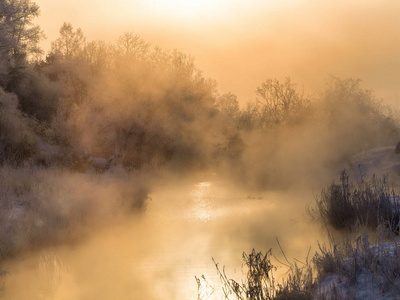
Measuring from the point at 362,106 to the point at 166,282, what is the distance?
620 inches

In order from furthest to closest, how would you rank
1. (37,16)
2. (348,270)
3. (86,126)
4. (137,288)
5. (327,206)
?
(37,16)
(86,126)
(327,206)
(137,288)
(348,270)

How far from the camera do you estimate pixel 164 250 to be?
8.15 meters

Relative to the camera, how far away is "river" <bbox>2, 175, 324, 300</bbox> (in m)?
6.23

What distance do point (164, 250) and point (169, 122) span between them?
13070 mm

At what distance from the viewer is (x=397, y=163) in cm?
1196

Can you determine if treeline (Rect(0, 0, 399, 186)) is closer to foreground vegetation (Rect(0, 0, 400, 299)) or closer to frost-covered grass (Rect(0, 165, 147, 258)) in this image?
foreground vegetation (Rect(0, 0, 400, 299))

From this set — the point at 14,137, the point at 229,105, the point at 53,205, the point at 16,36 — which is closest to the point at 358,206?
the point at 53,205

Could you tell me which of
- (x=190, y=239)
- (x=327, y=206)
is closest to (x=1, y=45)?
(x=190, y=239)

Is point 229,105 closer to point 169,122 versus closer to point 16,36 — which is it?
point 169,122

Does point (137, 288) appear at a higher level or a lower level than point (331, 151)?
lower

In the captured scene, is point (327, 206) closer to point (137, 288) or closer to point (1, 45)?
point (137, 288)

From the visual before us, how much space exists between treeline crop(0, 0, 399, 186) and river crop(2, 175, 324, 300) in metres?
4.99

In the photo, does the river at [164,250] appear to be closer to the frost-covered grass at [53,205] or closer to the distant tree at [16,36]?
the frost-covered grass at [53,205]

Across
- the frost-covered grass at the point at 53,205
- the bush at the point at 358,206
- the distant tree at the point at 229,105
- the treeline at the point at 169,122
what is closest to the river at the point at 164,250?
the frost-covered grass at the point at 53,205
